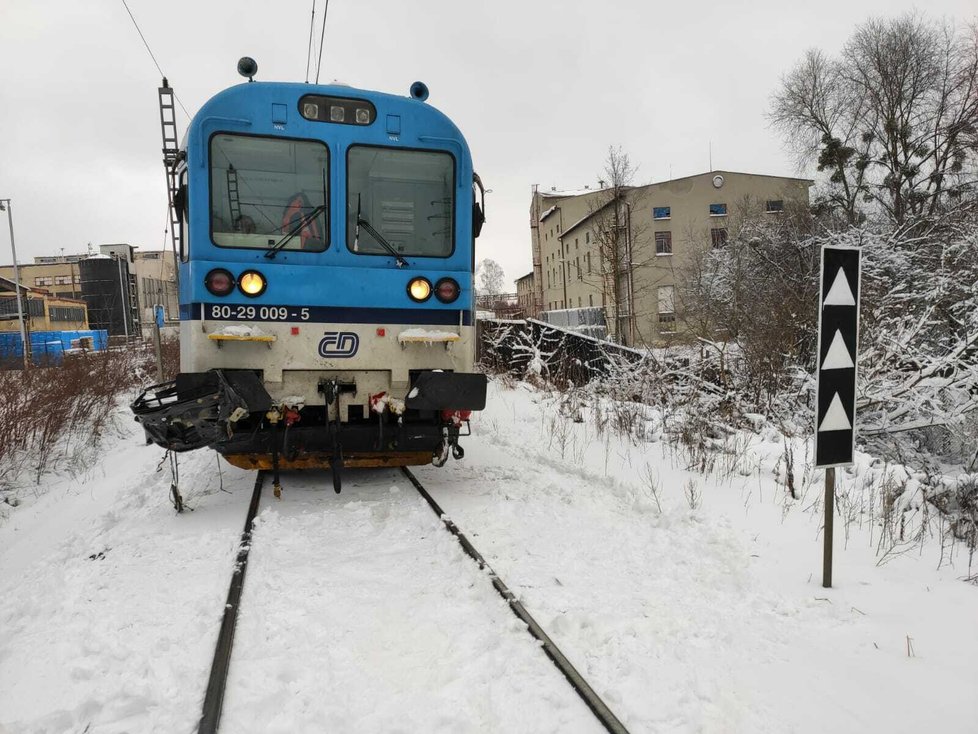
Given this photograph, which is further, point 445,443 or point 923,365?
point 923,365

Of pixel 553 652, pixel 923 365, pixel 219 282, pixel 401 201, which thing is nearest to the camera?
pixel 553 652

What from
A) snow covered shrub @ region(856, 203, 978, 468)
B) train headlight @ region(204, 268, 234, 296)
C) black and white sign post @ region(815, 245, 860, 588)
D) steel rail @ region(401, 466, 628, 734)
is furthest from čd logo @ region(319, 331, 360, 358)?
snow covered shrub @ region(856, 203, 978, 468)

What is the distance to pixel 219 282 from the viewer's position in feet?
16.8

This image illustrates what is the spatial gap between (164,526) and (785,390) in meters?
8.55

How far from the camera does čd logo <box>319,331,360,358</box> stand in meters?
5.36

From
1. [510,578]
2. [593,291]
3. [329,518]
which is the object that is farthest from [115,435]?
[593,291]

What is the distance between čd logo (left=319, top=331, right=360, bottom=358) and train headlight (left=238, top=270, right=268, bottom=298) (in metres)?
0.65

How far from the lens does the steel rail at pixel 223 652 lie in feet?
7.88

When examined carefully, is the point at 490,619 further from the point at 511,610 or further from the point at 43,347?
the point at 43,347

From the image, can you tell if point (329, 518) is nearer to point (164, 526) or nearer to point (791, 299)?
point (164, 526)

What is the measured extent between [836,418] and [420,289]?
11.2 ft

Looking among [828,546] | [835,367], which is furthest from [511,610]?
[835,367]

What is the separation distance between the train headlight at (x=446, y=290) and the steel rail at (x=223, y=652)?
2532 mm

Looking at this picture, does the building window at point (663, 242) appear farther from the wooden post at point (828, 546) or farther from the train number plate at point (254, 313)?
the wooden post at point (828, 546)
